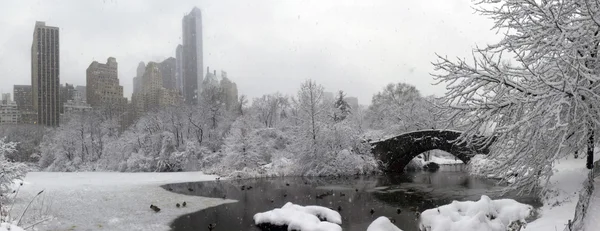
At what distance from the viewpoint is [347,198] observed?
2077 cm

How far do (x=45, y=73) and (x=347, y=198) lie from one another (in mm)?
106070

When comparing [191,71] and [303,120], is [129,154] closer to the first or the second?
[303,120]

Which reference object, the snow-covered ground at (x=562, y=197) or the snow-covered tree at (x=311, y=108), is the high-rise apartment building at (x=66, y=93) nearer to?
the snow-covered tree at (x=311, y=108)

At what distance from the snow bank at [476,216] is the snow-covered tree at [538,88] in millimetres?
2183

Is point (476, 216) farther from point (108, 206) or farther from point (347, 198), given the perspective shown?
point (108, 206)

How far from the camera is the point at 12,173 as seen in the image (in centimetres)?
1691

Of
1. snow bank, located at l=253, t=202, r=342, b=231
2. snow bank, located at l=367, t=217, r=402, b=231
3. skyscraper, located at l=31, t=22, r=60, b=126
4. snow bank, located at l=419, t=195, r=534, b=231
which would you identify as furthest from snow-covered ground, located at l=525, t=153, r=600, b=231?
skyscraper, located at l=31, t=22, r=60, b=126

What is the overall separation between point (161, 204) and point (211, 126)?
30.4 meters

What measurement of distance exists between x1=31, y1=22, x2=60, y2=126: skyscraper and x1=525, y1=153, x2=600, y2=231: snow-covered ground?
94.0 m

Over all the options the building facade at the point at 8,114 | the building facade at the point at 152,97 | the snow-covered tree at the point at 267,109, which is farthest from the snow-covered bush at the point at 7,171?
the building facade at the point at 8,114

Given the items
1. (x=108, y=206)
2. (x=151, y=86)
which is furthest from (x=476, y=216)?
(x=151, y=86)

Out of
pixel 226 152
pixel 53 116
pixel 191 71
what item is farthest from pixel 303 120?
pixel 191 71

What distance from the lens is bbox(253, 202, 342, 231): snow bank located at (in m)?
12.6

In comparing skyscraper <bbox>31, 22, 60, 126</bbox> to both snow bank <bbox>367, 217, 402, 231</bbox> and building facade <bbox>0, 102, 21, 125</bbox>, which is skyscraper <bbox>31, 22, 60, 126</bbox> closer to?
building facade <bbox>0, 102, 21, 125</bbox>
